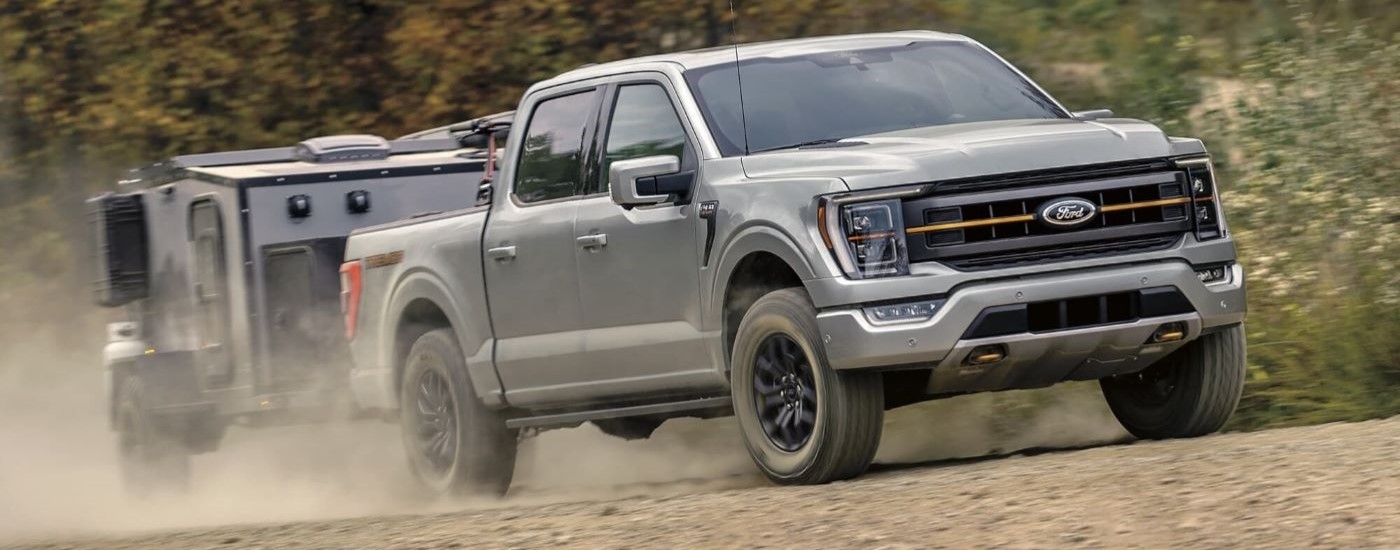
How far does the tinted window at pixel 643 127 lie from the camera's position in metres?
8.57

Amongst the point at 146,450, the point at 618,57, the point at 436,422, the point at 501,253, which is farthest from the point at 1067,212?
the point at 618,57

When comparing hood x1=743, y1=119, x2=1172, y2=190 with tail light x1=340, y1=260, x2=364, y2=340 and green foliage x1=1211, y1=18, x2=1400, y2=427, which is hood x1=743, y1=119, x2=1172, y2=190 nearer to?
green foliage x1=1211, y1=18, x2=1400, y2=427

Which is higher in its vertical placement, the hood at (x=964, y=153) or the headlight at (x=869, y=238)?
the hood at (x=964, y=153)

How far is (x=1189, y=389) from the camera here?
8.25 meters

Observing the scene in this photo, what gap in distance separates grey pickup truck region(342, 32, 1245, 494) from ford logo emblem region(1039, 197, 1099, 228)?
11mm

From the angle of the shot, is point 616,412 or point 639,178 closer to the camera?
point 639,178

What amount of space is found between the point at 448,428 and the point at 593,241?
1.80m

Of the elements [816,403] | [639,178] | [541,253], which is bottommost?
[816,403]

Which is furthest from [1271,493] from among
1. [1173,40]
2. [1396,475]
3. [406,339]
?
[1173,40]

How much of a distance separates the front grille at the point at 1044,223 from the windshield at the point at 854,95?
3.21 ft

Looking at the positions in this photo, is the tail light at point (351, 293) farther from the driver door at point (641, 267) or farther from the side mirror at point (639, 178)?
the side mirror at point (639, 178)

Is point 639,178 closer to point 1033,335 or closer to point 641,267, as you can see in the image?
point 641,267

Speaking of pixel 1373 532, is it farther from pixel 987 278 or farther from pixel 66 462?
pixel 66 462

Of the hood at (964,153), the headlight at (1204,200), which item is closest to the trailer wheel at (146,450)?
the hood at (964,153)
